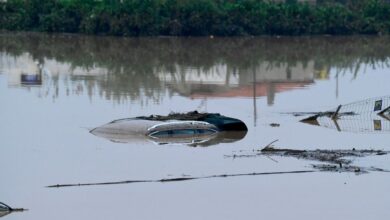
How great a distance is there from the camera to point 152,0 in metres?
38.8

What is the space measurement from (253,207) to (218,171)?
6.47 ft

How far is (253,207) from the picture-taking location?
44.6ft

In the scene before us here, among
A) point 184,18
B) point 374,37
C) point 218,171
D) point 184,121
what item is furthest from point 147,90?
point 374,37

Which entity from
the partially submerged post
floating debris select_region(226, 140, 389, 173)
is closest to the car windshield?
floating debris select_region(226, 140, 389, 173)

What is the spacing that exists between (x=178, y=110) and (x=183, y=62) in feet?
32.8

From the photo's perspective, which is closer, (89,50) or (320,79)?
(320,79)

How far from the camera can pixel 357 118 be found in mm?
20766

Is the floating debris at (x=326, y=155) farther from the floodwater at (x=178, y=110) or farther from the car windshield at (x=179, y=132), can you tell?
the car windshield at (x=179, y=132)

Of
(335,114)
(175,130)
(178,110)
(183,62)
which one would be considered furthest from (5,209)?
(183,62)

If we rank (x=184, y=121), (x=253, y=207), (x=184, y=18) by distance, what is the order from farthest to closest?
(x=184, y=18), (x=184, y=121), (x=253, y=207)

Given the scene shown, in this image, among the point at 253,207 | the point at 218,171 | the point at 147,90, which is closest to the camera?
the point at 253,207

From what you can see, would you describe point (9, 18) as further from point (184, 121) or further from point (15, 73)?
point (184, 121)

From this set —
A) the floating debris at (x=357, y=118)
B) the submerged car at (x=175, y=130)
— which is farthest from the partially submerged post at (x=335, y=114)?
the submerged car at (x=175, y=130)

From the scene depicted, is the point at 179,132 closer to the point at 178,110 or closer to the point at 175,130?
the point at 175,130
